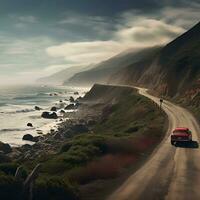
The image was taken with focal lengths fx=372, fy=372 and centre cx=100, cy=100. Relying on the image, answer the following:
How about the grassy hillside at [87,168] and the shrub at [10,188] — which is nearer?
the shrub at [10,188]

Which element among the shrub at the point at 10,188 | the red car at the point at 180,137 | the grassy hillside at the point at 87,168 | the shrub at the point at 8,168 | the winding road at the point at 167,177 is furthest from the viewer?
the red car at the point at 180,137

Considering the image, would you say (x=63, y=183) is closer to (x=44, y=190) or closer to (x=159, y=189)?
(x=44, y=190)

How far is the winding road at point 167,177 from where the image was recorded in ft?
80.5

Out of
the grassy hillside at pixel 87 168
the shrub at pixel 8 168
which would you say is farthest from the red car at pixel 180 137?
the shrub at pixel 8 168

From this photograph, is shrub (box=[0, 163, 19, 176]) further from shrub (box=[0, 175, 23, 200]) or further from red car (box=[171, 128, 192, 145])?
red car (box=[171, 128, 192, 145])

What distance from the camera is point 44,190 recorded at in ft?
73.8

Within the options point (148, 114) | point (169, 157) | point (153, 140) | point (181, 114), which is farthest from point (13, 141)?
point (169, 157)

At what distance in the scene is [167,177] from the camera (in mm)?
28812

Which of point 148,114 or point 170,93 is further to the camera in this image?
point 170,93

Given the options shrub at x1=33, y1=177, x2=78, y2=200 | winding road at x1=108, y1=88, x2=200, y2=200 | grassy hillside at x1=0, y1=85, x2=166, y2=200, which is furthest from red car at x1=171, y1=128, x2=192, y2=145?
shrub at x1=33, y1=177, x2=78, y2=200

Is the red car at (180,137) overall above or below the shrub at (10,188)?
above

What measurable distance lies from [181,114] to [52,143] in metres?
25.6

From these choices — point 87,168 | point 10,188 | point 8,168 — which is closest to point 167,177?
point 87,168

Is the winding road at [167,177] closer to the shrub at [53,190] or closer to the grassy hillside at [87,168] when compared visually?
the grassy hillside at [87,168]
